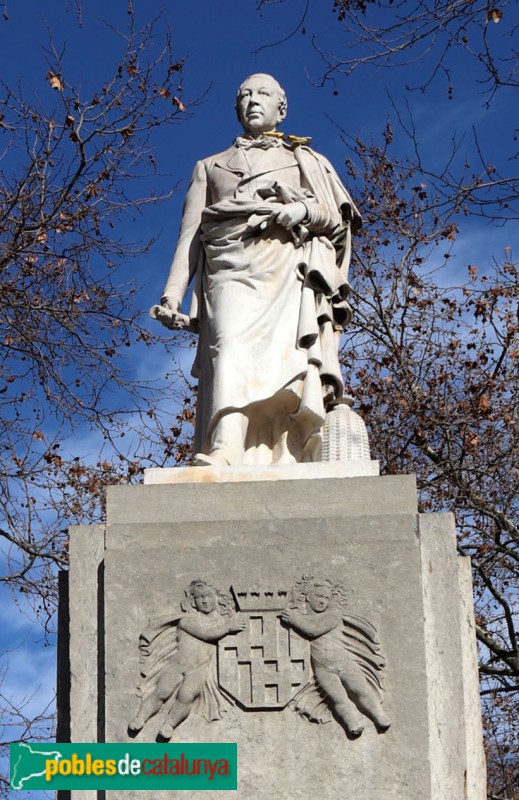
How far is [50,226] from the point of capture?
44.8 ft

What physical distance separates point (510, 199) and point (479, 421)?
20.7ft

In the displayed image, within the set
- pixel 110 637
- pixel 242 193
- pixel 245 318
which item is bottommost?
pixel 110 637

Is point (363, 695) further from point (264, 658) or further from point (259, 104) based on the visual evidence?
point (259, 104)

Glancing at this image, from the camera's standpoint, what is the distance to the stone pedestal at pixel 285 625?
7.53 m

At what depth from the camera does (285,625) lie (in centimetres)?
771

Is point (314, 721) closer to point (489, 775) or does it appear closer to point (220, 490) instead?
point (220, 490)

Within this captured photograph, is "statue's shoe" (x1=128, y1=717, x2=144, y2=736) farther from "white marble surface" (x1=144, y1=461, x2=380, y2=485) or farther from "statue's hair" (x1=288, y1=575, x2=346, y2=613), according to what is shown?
"white marble surface" (x1=144, y1=461, x2=380, y2=485)

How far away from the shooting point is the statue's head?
31.3ft

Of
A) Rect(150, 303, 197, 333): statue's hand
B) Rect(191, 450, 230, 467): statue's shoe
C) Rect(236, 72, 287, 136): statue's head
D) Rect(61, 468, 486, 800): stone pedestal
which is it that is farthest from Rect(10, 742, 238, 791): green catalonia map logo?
Rect(236, 72, 287, 136): statue's head

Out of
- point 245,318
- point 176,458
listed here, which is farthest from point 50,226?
point 245,318

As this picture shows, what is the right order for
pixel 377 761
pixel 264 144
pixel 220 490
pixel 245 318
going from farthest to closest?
pixel 264 144 → pixel 245 318 → pixel 220 490 → pixel 377 761

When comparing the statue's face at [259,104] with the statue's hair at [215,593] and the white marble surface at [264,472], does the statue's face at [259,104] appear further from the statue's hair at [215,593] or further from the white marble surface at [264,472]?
the statue's hair at [215,593]

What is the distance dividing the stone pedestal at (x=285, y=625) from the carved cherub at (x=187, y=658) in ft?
0.13

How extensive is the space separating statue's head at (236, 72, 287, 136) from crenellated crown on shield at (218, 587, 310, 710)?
9.80 ft
